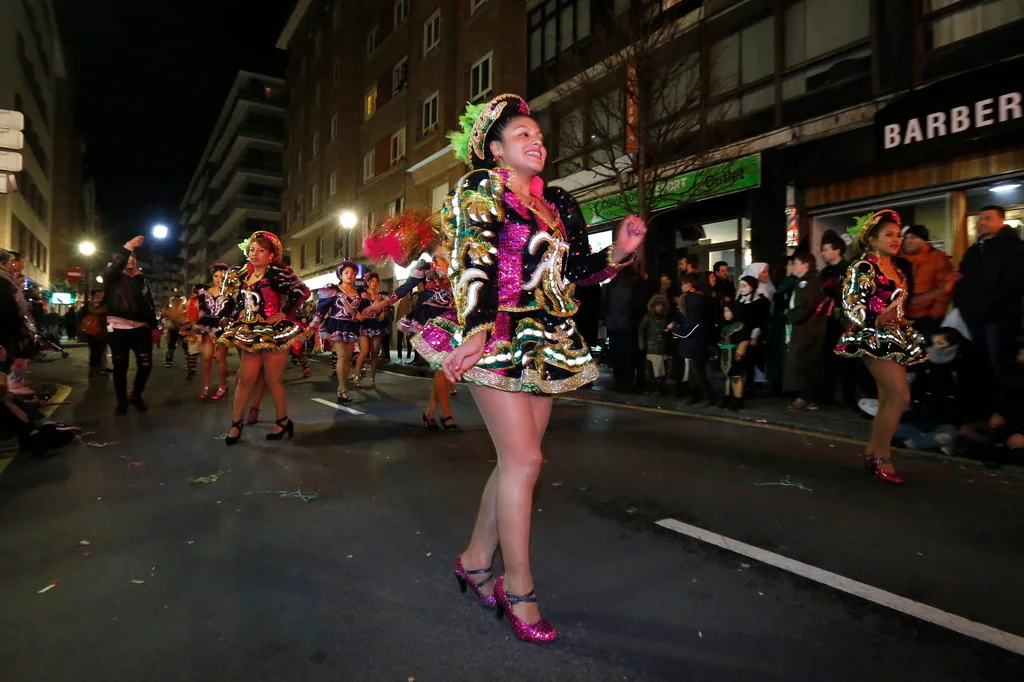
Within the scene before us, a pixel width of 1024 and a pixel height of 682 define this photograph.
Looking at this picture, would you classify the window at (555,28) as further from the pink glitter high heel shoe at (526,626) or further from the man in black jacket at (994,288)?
the pink glitter high heel shoe at (526,626)

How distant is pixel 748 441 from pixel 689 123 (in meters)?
8.62

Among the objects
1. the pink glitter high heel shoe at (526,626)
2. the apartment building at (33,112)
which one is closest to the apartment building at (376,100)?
the pink glitter high heel shoe at (526,626)

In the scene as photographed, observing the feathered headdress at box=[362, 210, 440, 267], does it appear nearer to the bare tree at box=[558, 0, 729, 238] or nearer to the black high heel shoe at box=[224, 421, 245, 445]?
the black high heel shoe at box=[224, 421, 245, 445]

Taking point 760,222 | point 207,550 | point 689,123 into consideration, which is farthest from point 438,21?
point 207,550

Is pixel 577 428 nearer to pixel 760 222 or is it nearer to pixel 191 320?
pixel 760 222

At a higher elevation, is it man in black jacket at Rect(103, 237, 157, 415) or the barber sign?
the barber sign

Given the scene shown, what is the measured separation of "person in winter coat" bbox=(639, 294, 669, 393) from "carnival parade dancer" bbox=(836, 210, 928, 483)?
489 centimetres

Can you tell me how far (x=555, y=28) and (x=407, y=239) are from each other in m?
15.8

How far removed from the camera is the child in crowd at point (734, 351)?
8.42 metres

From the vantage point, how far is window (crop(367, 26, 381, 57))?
1189 inches

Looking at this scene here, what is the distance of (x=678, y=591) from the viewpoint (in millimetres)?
2920

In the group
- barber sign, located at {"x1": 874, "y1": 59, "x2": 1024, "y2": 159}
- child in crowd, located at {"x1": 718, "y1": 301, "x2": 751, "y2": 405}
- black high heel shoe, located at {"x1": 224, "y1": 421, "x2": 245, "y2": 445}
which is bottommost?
black high heel shoe, located at {"x1": 224, "y1": 421, "x2": 245, "y2": 445}

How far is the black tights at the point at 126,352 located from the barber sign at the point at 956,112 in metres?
11.6

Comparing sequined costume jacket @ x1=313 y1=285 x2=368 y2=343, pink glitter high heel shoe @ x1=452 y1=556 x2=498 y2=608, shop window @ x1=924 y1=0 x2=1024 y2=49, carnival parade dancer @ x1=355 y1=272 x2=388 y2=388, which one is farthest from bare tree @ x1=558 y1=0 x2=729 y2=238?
pink glitter high heel shoe @ x1=452 y1=556 x2=498 y2=608
